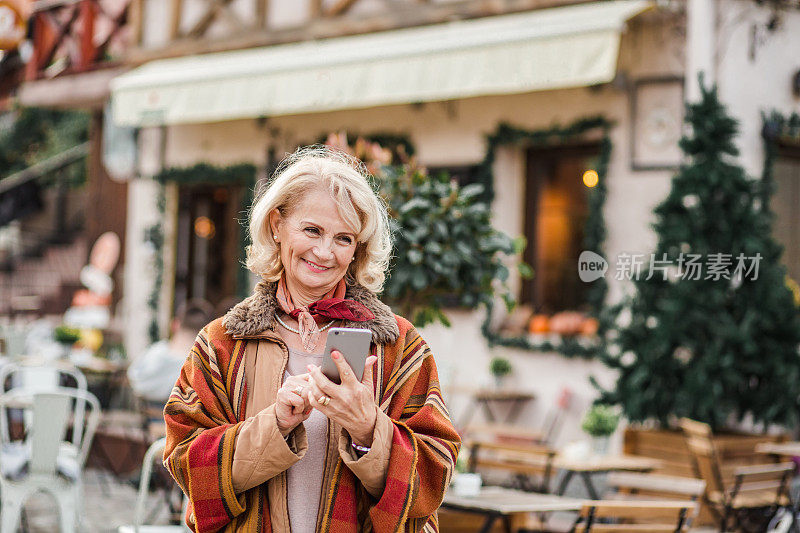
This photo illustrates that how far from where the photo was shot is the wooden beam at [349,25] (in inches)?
381

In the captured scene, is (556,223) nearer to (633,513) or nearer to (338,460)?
(633,513)

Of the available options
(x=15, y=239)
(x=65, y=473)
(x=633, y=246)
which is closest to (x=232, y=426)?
(x=65, y=473)

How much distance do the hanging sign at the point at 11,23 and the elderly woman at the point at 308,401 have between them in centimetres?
695

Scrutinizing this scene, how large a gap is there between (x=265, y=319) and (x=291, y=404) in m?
0.26

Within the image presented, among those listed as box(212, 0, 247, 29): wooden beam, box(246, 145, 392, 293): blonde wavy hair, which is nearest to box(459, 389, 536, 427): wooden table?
box(212, 0, 247, 29): wooden beam

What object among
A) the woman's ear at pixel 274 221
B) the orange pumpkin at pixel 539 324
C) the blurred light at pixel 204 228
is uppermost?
the blurred light at pixel 204 228

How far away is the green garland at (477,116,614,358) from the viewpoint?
8961mm

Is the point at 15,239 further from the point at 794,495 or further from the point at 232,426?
the point at 232,426

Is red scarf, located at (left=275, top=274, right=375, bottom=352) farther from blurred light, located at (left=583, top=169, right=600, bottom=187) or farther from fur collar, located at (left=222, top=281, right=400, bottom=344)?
blurred light, located at (left=583, top=169, right=600, bottom=187)

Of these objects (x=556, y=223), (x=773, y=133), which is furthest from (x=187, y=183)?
(x=773, y=133)

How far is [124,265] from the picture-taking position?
534 inches

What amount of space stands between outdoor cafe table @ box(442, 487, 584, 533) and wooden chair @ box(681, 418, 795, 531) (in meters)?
1.80

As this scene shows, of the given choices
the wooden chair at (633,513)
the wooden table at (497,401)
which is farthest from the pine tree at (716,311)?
the wooden chair at (633,513)

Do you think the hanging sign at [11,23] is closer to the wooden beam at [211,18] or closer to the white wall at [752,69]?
the wooden beam at [211,18]
